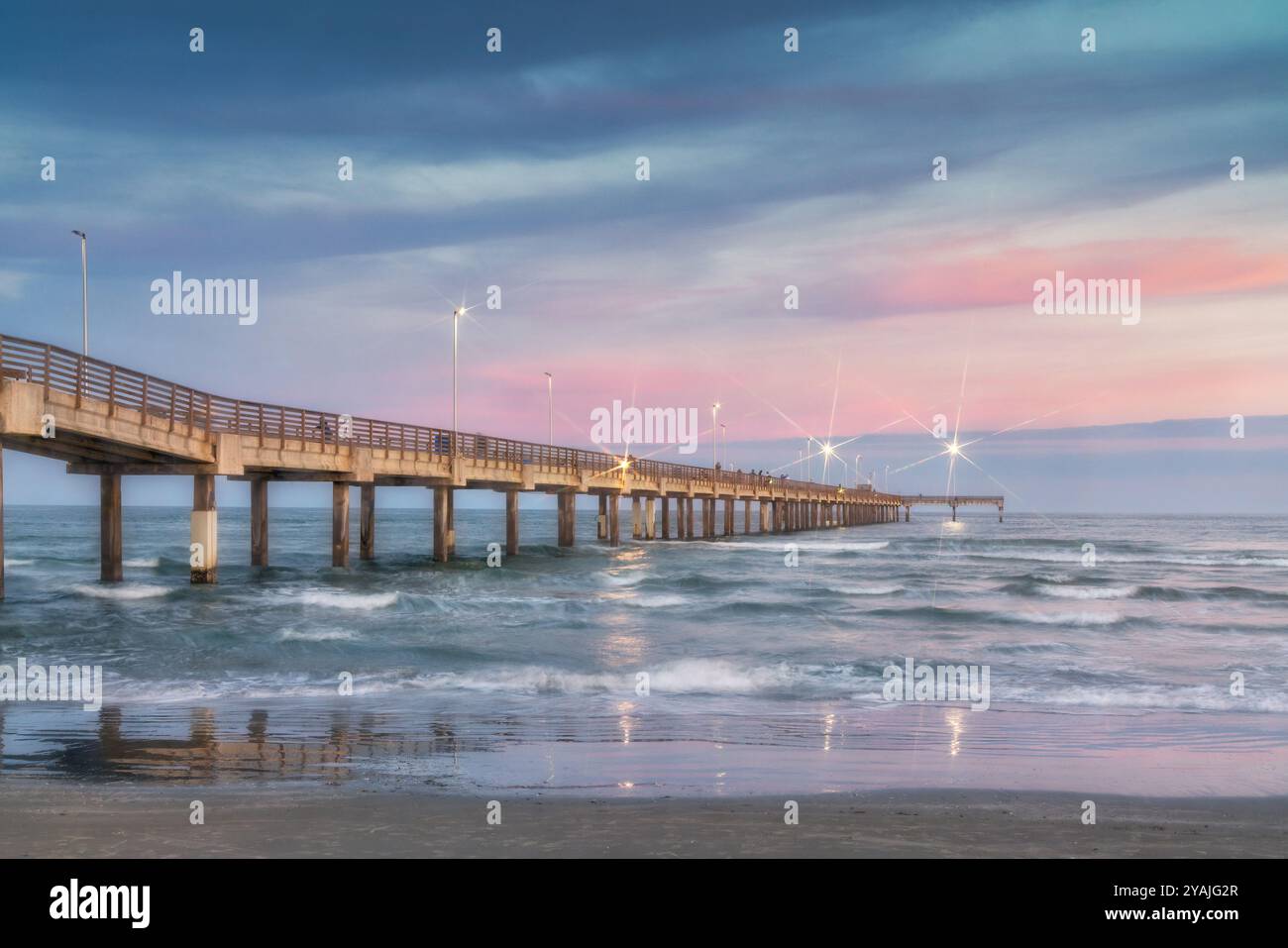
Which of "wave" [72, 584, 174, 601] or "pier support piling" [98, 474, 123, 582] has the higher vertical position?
"pier support piling" [98, 474, 123, 582]

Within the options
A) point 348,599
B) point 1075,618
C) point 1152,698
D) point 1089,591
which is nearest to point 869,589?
point 1089,591

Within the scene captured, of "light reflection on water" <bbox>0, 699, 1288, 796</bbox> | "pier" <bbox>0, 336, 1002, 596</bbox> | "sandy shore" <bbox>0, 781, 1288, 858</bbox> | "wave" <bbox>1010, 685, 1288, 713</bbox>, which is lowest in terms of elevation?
"wave" <bbox>1010, 685, 1288, 713</bbox>

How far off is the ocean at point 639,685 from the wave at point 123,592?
0.67ft

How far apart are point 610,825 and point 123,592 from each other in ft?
91.5

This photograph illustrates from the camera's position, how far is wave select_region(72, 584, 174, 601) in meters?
30.8

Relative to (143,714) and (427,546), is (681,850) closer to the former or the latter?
(143,714)

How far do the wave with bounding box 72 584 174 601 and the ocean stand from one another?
20cm

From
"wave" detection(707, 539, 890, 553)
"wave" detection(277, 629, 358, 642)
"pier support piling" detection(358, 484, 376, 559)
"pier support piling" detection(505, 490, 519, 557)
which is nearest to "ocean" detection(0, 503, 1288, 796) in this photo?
"wave" detection(277, 629, 358, 642)

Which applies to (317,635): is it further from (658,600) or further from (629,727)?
(658,600)

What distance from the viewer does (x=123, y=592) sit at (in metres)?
31.6

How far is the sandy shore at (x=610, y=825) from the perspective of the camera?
7465mm

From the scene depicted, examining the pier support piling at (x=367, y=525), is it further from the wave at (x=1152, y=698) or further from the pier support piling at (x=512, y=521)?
the wave at (x=1152, y=698)

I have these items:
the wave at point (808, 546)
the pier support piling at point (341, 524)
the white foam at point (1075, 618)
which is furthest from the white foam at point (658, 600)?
the wave at point (808, 546)

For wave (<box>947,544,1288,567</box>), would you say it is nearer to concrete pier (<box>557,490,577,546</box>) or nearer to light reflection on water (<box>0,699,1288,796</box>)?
concrete pier (<box>557,490,577,546</box>)
